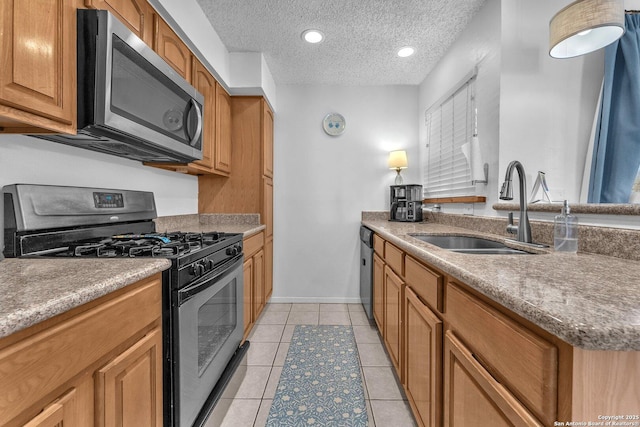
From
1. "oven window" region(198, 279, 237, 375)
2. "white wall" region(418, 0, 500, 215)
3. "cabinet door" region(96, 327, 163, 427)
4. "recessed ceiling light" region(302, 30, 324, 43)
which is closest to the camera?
"cabinet door" region(96, 327, 163, 427)

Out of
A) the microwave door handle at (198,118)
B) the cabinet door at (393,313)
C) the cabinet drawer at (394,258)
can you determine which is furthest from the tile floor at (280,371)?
the microwave door handle at (198,118)

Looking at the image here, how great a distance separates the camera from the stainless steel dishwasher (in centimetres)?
257

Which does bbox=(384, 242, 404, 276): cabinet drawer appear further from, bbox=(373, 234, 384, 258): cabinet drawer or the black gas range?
the black gas range

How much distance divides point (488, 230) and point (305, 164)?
1961 millimetres

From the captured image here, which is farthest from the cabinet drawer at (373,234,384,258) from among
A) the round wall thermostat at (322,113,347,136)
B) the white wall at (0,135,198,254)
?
the white wall at (0,135,198,254)

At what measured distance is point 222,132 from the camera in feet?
8.25

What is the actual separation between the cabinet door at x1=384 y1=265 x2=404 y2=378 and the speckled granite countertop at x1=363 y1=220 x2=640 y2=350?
659 millimetres

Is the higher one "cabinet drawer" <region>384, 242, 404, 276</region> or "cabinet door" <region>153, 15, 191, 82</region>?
"cabinet door" <region>153, 15, 191, 82</region>

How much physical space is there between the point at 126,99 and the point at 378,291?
200 cm

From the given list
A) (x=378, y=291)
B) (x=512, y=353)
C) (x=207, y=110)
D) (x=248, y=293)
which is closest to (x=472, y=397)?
(x=512, y=353)

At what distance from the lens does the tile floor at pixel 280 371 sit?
1.48 meters

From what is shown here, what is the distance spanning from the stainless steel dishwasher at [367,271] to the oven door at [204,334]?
1256 mm

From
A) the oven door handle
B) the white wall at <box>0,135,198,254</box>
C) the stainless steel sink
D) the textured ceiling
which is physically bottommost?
the oven door handle

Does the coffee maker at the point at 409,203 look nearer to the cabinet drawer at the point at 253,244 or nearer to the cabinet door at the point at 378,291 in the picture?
the cabinet door at the point at 378,291
